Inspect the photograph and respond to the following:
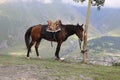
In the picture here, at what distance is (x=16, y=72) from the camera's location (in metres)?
19.9

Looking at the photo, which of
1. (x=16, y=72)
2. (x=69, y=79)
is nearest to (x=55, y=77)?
(x=69, y=79)

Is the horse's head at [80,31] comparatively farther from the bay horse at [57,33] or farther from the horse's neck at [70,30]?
the horse's neck at [70,30]

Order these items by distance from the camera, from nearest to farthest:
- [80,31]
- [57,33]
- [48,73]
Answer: [48,73], [80,31], [57,33]

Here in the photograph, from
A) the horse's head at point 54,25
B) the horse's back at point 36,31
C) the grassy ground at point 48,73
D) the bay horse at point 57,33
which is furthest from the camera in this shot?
the horse's back at point 36,31

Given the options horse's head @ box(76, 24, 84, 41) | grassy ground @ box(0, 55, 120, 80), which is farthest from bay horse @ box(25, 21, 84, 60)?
grassy ground @ box(0, 55, 120, 80)

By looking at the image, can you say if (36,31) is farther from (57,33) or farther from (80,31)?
(80,31)

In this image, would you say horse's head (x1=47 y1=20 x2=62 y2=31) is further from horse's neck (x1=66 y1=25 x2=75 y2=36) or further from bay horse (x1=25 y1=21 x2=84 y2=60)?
horse's neck (x1=66 y1=25 x2=75 y2=36)

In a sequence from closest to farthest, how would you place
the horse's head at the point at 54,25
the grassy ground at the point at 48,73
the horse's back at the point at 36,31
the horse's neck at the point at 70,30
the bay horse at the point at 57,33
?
1. the grassy ground at the point at 48,73
2. the horse's head at the point at 54,25
3. the bay horse at the point at 57,33
4. the horse's neck at the point at 70,30
5. the horse's back at the point at 36,31

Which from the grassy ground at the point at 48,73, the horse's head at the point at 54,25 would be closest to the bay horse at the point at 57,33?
the horse's head at the point at 54,25

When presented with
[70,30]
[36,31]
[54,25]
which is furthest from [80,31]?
[36,31]

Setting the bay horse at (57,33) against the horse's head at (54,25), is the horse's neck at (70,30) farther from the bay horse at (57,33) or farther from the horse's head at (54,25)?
the horse's head at (54,25)

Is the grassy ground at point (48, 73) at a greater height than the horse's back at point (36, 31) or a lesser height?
greater

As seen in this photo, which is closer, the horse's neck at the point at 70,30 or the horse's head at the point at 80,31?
the horse's head at the point at 80,31

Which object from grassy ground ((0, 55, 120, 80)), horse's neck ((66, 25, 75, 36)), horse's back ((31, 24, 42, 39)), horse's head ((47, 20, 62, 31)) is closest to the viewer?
grassy ground ((0, 55, 120, 80))
